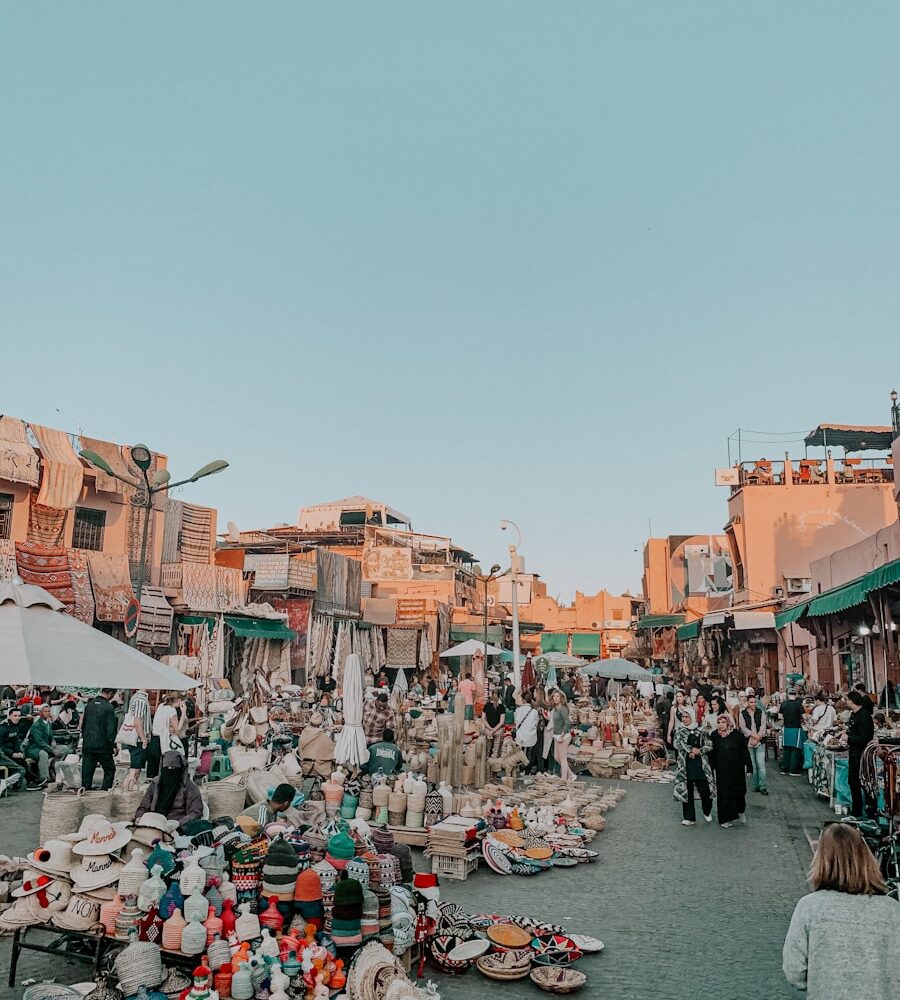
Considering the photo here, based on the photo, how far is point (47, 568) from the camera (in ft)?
66.2

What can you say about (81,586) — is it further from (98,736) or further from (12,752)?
(98,736)

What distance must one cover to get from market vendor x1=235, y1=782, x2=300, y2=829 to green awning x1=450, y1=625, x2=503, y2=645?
3156 cm

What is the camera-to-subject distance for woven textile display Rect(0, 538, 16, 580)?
747 inches

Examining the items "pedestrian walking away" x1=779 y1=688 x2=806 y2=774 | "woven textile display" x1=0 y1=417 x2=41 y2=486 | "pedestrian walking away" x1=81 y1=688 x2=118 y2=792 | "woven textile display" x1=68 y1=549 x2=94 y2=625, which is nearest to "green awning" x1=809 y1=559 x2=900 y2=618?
"pedestrian walking away" x1=779 y1=688 x2=806 y2=774

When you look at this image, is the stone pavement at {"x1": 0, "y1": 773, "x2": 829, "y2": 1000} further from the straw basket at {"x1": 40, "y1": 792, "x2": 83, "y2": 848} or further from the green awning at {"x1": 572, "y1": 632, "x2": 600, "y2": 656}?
the green awning at {"x1": 572, "y1": 632, "x2": 600, "y2": 656}

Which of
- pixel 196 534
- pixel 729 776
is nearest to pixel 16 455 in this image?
pixel 196 534

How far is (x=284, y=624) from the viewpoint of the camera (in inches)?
1078

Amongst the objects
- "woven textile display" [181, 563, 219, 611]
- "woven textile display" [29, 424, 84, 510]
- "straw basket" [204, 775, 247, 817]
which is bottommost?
"straw basket" [204, 775, 247, 817]

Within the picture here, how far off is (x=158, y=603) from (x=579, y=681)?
62.0ft

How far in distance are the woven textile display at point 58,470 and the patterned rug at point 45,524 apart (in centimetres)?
23

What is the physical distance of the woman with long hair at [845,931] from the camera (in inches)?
124

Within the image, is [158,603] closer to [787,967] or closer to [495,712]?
[495,712]

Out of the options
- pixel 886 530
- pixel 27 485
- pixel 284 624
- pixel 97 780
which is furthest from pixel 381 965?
pixel 284 624

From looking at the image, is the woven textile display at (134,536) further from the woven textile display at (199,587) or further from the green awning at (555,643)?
the green awning at (555,643)
